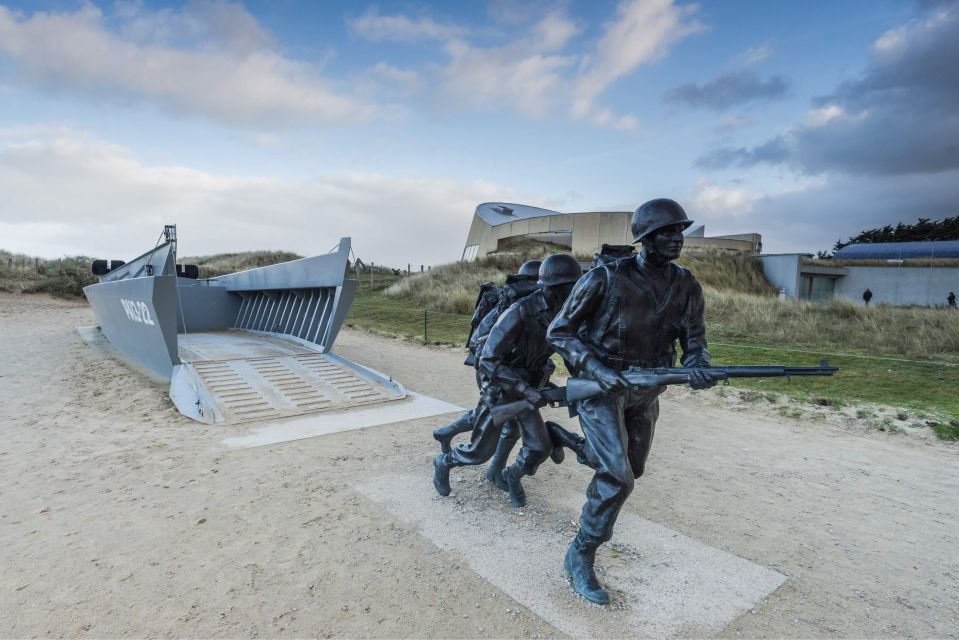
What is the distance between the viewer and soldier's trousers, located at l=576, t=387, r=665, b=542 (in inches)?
119

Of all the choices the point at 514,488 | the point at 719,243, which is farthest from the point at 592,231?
the point at 514,488

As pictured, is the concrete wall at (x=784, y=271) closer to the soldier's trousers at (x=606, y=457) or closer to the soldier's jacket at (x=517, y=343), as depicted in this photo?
the soldier's jacket at (x=517, y=343)

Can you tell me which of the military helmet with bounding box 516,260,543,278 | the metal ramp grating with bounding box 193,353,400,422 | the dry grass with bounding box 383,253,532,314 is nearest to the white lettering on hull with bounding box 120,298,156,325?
the metal ramp grating with bounding box 193,353,400,422

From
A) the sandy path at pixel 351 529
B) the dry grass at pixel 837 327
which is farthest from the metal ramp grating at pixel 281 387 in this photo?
the dry grass at pixel 837 327

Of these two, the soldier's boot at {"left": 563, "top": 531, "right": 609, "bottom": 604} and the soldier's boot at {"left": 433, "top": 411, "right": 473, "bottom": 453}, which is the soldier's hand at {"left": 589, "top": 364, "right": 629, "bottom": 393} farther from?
the soldier's boot at {"left": 433, "top": 411, "right": 473, "bottom": 453}

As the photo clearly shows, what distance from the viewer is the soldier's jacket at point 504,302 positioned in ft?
14.3

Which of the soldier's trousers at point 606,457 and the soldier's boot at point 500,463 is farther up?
the soldier's trousers at point 606,457

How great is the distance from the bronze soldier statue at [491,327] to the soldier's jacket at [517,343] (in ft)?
0.82

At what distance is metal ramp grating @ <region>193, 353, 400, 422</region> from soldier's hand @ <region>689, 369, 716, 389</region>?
19.5 ft

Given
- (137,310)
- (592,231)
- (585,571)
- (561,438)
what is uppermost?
(592,231)

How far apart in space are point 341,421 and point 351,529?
3.30m

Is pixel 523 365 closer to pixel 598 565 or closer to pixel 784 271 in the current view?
pixel 598 565

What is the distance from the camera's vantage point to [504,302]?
447cm

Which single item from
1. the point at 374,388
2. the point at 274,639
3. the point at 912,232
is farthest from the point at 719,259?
the point at 912,232
